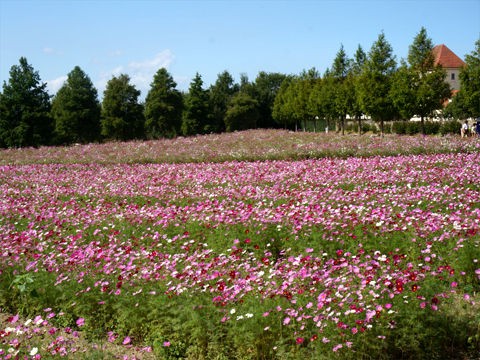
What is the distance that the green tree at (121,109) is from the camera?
143ft

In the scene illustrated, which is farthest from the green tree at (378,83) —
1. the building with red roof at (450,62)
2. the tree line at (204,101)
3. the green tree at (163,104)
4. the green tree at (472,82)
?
the building with red roof at (450,62)

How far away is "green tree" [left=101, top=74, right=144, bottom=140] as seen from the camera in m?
43.6

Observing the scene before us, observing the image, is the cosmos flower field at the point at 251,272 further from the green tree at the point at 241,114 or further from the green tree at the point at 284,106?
the green tree at the point at 241,114

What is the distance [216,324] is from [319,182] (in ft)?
22.8

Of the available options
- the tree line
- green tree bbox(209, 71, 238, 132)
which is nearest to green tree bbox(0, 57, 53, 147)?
the tree line

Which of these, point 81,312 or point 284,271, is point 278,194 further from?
point 81,312

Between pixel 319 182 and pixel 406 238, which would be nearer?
pixel 406 238

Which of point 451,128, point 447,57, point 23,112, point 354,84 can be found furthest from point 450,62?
point 23,112

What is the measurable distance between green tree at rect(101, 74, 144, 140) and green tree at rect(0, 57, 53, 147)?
5896 millimetres

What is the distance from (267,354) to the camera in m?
4.01

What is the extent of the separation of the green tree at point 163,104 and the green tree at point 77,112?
5320 mm

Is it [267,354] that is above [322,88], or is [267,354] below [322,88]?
below

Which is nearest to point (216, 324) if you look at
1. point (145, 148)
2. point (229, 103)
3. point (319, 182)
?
point (319, 182)

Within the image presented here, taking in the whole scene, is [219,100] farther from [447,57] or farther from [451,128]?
[447,57]
